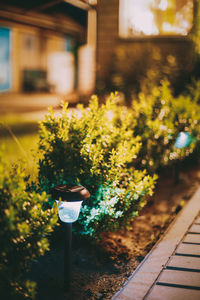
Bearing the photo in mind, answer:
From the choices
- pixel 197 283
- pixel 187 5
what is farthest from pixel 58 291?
pixel 187 5

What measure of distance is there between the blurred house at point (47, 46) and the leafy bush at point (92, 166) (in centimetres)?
552

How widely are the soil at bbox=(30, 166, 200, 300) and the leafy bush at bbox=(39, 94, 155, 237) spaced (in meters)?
0.37

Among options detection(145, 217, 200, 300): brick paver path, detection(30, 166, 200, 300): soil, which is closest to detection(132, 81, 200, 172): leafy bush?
detection(30, 166, 200, 300): soil

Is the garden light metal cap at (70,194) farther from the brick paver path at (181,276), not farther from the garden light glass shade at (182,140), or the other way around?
the garden light glass shade at (182,140)

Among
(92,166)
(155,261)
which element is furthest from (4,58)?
(155,261)

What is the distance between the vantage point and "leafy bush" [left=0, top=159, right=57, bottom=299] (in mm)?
2475

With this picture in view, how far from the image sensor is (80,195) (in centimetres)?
299

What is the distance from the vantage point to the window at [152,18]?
43.5 ft

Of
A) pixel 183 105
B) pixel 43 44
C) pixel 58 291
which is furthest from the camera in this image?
pixel 43 44

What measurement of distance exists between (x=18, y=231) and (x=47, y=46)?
3621 cm

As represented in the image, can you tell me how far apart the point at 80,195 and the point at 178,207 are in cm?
303

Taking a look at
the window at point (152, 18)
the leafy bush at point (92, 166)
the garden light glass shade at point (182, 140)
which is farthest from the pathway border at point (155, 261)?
the window at point (152, 18)

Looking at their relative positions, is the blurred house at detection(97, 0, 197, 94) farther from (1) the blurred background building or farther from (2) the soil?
(2) the soil

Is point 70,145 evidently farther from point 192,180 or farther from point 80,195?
point 192,180
